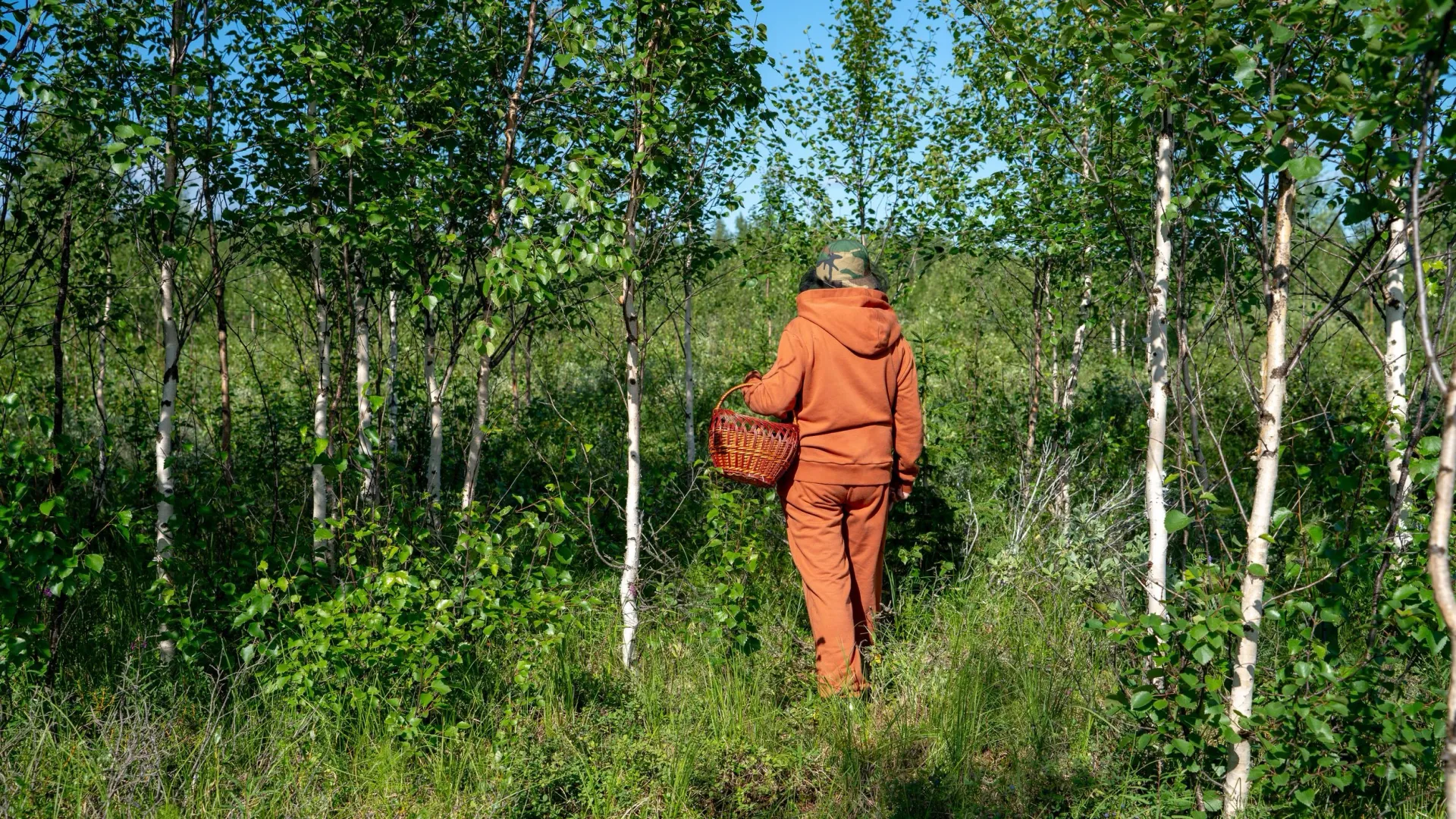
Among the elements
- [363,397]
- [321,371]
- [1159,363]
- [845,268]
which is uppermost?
[845,268]

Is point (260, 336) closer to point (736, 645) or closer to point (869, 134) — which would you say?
point (869, 134)

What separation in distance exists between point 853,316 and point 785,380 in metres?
0.44

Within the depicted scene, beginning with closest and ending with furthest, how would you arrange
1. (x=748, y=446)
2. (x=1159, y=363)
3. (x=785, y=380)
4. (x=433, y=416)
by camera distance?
(x=1159, y=363) < (x=748, y=446) < (x=785, y=380) < (x=433, y=416)

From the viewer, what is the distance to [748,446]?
3980 mm

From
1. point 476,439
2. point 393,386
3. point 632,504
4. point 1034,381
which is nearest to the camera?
point 632,504

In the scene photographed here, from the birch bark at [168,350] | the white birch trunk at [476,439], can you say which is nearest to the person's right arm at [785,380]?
the white birch trunk at [476,439]

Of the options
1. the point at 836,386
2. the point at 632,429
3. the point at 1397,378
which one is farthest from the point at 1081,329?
the point at 632,429

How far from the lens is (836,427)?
162 inches

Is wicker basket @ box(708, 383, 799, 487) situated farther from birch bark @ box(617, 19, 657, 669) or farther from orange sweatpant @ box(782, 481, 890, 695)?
birch bark @ box(617, 19, 657, 669)

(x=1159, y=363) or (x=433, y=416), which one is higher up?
(x=1159, y=363)

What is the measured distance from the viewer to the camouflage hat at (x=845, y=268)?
13.8 ft

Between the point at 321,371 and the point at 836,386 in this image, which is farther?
the point at 321,371

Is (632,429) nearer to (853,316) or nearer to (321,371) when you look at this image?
(853,316)

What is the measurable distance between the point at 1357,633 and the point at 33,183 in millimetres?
7165
